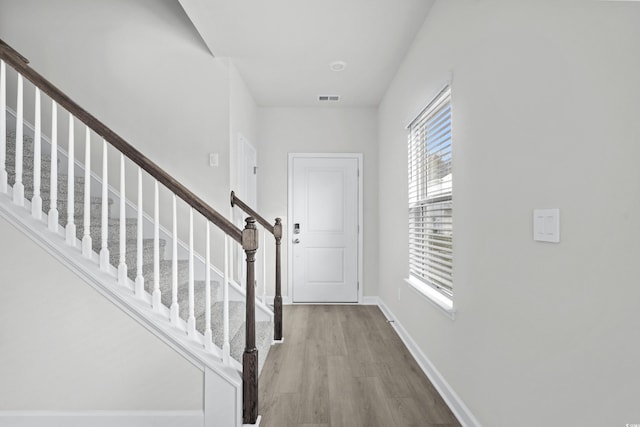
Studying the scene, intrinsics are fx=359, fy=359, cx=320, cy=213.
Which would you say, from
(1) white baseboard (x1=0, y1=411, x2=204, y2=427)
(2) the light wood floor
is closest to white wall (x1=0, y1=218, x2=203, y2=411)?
(1) white baseboard (x1=0, y1=411, x2=204, y2=427)

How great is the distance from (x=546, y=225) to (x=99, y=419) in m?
2.32

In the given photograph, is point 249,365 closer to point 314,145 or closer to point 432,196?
point 432,196

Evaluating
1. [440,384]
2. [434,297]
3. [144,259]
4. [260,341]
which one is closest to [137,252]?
[144,259]

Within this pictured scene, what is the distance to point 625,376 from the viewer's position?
0.96 metres

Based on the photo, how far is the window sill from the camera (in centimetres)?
219

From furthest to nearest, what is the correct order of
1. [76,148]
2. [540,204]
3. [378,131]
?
1. [378,131]
2. [76,148]
3. [540,204]

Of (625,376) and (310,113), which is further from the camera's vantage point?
(310,113)

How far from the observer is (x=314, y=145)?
4.84m

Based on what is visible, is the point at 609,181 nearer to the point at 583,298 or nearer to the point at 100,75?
the point at 583,298

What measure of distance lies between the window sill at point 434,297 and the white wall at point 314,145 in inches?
68.7

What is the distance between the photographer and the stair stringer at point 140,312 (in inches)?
75.0

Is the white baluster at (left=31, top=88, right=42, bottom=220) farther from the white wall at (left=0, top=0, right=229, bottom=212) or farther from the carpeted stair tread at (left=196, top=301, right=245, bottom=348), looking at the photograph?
the white wall at (left=0, top=0, right=229, bottom=212)

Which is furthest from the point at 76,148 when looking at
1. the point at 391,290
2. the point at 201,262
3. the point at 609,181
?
the point at 609,181

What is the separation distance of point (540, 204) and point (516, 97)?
→ 47 cm
